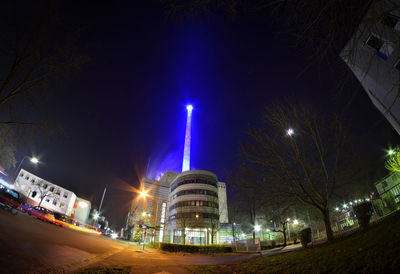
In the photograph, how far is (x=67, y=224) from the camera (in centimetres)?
2470

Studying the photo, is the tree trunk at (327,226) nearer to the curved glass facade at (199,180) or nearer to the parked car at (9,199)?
the parked car at (9,199)

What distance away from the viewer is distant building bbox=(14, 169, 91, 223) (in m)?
57.2

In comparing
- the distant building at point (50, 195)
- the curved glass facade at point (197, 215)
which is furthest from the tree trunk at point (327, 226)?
the distant building at point (50, 195)

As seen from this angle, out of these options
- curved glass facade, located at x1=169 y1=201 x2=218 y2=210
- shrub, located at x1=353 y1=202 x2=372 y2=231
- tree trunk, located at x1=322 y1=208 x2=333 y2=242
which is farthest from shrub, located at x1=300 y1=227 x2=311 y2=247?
curved glass facade, located at x1=169 y1=201 x2=218 y2=210

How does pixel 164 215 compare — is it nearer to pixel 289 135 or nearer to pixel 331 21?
pixel 289 135

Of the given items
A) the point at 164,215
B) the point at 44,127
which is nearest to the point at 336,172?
the point at 44,127

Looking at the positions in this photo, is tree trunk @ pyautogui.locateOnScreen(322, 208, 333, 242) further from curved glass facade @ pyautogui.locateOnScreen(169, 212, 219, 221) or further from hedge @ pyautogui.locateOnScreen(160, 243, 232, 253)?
curved glass facade @ pyautogui.locateOnScreen(169, 212, 219, 221)

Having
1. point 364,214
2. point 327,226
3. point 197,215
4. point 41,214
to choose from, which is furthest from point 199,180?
point 364,214

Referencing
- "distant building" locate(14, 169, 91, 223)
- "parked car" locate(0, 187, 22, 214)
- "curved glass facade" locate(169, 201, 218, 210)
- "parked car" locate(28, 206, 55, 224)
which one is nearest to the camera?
"parked car" locate(0, 187, 22, 214)

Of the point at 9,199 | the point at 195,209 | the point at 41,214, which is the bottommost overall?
the point at 41,214

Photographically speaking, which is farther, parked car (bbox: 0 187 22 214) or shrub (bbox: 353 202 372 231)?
parked car (bbox: 0 187 22 214)

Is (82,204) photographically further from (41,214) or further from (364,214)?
(364,214)

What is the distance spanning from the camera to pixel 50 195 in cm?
6181

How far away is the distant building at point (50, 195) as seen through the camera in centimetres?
5720
